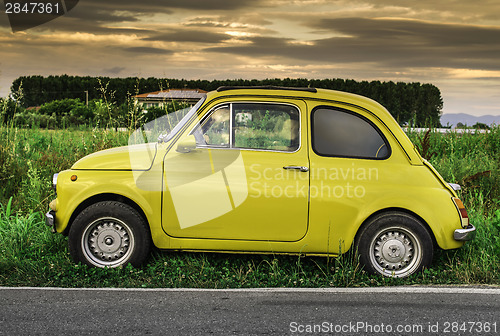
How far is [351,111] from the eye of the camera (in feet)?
19.8

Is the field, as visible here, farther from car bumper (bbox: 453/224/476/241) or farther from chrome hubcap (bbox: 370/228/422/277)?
car bumper (bbox: 453/224/476/241)

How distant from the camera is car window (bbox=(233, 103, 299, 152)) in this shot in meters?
5.98

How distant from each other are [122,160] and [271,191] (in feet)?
5.68

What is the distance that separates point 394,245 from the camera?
5875 millimetres

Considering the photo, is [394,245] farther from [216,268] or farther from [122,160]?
[122,160]

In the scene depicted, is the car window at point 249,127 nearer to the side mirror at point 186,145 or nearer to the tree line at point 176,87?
the side mirror at point 186,145

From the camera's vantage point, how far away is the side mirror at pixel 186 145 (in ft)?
19.0

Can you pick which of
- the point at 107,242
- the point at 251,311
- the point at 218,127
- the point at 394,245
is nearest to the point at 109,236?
the point at 107,242

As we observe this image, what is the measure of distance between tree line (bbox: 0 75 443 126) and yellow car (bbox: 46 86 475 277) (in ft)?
11.3

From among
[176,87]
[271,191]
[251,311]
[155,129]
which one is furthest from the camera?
[176,87]

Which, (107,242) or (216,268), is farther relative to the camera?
(216,268)

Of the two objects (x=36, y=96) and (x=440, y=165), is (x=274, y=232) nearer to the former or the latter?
(x=440, y=165)

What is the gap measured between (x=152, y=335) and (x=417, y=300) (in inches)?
103

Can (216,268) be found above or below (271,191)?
below
